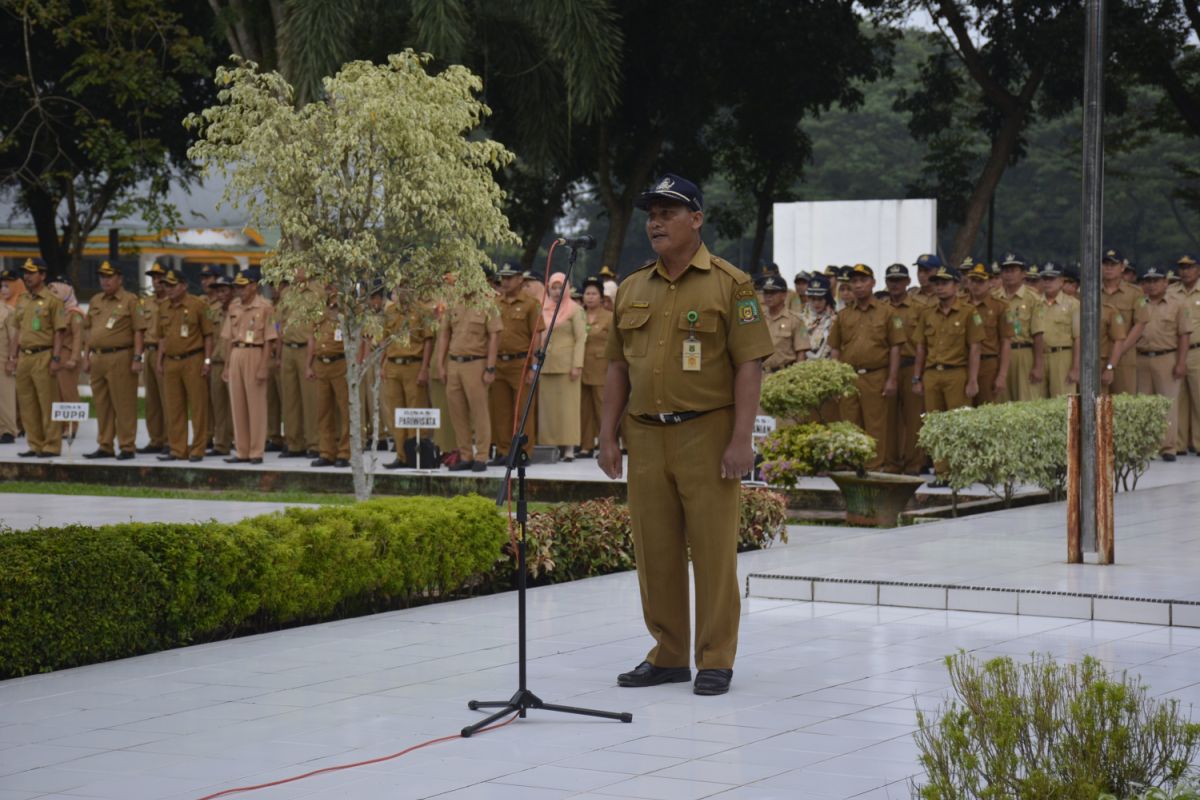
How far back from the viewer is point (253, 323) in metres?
19.3

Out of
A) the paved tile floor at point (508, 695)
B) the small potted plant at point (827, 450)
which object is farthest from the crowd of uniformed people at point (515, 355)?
the paved tile floor at point (508, 695)

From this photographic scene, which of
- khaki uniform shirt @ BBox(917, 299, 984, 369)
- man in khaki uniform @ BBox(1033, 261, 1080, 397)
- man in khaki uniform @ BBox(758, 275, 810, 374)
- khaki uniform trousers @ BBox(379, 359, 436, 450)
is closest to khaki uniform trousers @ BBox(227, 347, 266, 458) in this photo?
khaki uniform trousers @ BBox(379, 359, 436, 450)

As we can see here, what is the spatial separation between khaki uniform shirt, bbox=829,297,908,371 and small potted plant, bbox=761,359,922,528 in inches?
66.9

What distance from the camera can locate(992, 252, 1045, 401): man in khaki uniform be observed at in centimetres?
1812

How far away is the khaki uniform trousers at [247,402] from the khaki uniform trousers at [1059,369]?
8.56m

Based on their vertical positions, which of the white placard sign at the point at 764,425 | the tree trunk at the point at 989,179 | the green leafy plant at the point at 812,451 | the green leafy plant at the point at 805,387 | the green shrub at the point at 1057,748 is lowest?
the green shrub at the point at 1057,748

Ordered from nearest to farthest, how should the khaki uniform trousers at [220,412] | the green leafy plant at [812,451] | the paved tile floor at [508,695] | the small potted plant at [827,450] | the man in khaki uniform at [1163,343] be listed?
the paved tile floor at [508,695]
the small potted plant at [827,450]
the green leafy plant at [812,451]
the man in khaki uniform at [1163,343]
the khaki uniform trousers at [220,412]

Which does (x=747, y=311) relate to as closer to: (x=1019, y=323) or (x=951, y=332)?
(x=951, y=332)

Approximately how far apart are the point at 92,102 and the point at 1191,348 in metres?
17.7

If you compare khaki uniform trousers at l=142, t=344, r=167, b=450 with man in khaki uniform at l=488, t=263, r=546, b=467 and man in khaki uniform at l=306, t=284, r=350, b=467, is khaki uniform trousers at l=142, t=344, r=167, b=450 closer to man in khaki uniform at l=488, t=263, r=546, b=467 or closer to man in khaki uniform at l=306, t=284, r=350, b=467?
man in khaki uniform at l=306, t=284, r=350, b=467

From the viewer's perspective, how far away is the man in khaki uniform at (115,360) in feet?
65.7

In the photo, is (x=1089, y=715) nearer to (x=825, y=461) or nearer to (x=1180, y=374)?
(x=825, y=461)

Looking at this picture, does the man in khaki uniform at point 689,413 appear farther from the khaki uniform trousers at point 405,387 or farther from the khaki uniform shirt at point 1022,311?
the khaki uniform trousers at point 405,387

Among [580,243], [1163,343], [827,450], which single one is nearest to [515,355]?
[827,450]
